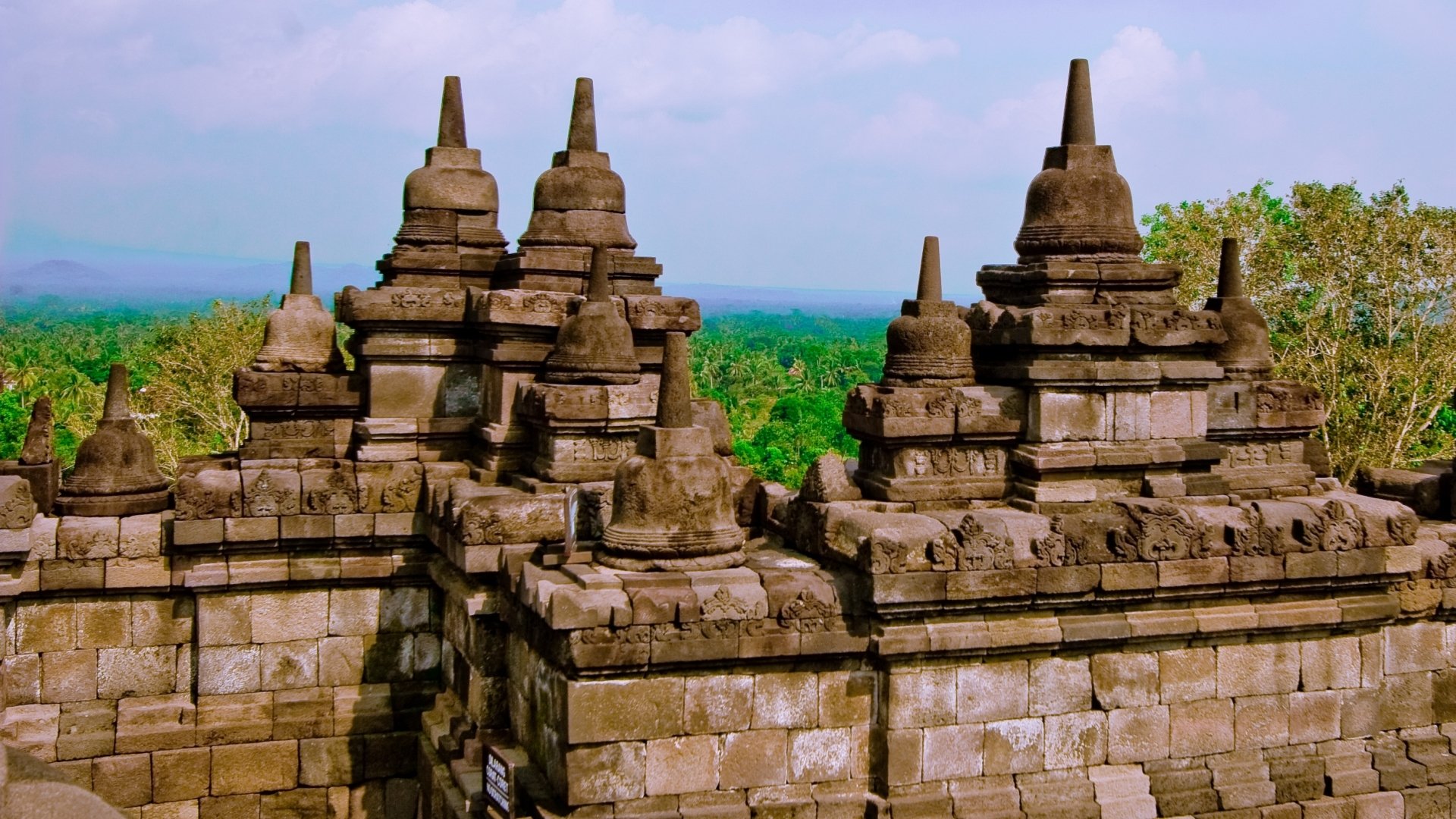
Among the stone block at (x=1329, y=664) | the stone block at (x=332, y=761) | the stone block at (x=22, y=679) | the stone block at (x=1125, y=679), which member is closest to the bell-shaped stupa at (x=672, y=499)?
the stone block at (x=1125, y=679)

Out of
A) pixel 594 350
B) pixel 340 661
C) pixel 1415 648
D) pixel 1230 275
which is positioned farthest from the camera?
pixel 1230 275

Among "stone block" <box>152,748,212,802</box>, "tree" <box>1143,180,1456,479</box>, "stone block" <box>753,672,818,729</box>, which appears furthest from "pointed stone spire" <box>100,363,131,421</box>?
"tree" <box>1143,180,1456,479</box>

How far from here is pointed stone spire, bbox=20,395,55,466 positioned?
9750 millimetres

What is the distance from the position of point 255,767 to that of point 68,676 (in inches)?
52.0

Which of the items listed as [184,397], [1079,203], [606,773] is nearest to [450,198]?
[1079,203]

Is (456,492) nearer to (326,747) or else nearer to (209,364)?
(326,747)

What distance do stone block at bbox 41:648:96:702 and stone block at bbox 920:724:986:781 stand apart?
5.44m

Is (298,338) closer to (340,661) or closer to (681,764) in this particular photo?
(340,661)

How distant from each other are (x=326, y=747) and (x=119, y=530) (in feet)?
6.41

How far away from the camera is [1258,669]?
7.98m

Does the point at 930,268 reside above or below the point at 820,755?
above

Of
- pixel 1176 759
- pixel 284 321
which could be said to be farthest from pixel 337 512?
pixel 1176 759

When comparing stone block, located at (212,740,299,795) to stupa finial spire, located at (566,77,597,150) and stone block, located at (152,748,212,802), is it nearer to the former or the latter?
stone block, located at (152,748,212,802)

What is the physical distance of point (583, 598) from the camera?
22.2ft
